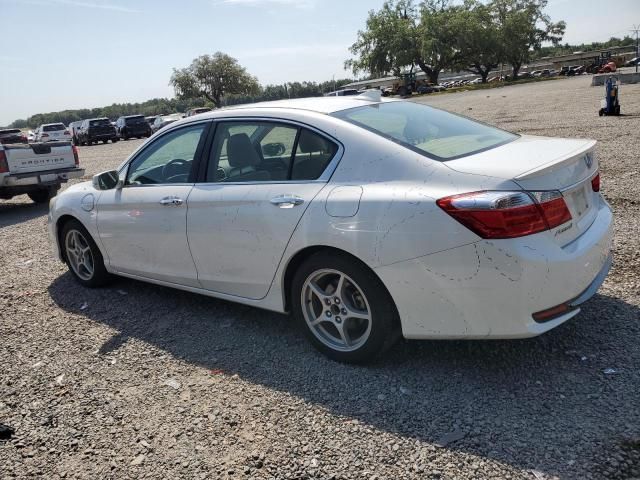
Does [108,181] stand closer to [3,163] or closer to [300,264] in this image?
[300,264]

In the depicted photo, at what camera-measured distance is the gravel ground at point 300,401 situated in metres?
2.65

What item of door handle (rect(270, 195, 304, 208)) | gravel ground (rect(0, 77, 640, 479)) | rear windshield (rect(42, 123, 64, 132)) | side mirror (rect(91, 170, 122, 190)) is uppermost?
rear windshield (rect(42, 123, 64, 132))

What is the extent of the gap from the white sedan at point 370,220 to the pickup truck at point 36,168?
7176 mm

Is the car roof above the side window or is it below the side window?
above

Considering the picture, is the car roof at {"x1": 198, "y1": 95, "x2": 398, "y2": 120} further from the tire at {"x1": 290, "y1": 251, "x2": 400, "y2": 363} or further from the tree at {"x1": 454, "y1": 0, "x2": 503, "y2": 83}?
the tree at {"x1": 454, "y1": 0, "x2": 503, "y2": 83}

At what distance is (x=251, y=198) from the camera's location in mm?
3688

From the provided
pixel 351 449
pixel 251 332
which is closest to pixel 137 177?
pixel 251 332

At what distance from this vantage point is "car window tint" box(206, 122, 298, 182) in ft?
12.2

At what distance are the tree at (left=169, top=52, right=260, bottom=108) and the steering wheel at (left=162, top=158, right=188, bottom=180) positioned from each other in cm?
9133

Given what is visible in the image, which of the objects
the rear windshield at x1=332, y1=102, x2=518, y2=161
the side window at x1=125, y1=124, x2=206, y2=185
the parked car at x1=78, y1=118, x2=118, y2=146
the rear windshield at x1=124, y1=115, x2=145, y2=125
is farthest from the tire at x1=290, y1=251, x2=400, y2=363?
the rear windshield at x1=124, y1=115, x2=145, y2=125

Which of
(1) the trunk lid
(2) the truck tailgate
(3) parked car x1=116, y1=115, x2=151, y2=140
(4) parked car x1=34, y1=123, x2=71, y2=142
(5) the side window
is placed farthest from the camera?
(3) parked car x1=116, y1=115, x2=151, y2=140

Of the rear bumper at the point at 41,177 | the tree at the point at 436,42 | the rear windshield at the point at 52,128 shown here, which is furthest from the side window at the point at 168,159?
the tree at the point at 436,42

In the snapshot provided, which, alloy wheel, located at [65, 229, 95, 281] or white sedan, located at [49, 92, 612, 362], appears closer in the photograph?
white sedan, located at [49, 92, 612, 362]

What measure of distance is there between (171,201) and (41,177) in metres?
8.06
